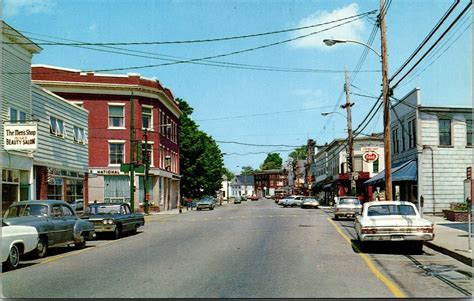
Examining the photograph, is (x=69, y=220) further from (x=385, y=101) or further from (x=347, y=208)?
(x=347, y=208)

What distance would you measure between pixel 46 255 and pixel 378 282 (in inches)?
368

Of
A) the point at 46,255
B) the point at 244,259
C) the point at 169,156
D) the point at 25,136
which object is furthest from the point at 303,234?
the point at 169,156

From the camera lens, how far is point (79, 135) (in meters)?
35.5

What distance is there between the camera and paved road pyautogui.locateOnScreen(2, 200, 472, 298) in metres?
9.60

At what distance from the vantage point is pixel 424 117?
33750mm

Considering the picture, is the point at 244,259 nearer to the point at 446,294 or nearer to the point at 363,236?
the point at 363,236

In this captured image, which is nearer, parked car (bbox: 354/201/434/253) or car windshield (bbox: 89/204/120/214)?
parked car (bbox: 354/201/434/253)

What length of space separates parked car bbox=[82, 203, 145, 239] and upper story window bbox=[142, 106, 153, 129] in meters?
29.7

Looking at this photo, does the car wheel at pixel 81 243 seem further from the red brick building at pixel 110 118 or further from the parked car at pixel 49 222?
the red brick building at pixel 110 118

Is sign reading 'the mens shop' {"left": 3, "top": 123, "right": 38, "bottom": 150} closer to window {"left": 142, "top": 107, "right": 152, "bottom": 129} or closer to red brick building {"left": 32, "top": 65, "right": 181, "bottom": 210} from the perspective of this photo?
red brick building {"left": 32, "top": 65, "right": 181, "bottom": 210}

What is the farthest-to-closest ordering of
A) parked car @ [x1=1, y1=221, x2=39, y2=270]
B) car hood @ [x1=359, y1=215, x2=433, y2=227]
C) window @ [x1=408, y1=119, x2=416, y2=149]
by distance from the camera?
window @ [x1=408, y1=119, x2=416, y2=149] → car hood @ [x1=359, y1=215, x2=433, y2=227] → parked car @ [x1=1, y1=221, x2=39, y2=270]

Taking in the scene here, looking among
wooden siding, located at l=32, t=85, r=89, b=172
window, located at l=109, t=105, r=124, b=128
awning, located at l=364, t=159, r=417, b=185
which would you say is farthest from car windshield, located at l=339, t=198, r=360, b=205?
window, located at l=109, t=105, r=124, b=128

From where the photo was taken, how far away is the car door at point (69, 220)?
1642 cm

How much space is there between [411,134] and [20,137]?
23.6 m
